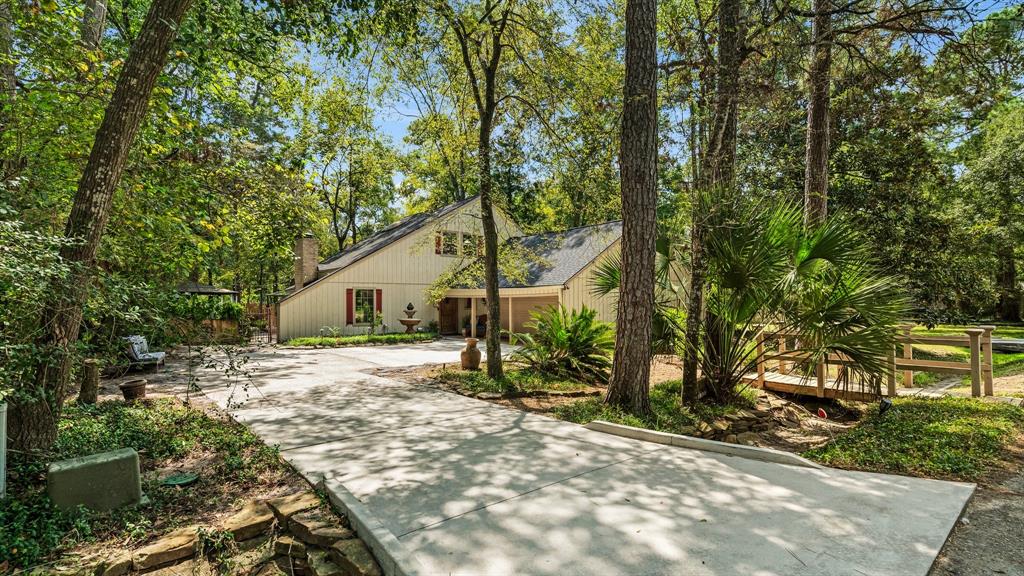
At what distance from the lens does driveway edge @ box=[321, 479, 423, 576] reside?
2.53 metres

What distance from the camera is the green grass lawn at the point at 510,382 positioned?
798cm

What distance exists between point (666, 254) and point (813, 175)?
4.25m

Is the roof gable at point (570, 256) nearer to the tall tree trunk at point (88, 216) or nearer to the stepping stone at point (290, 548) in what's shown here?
the tall tree trunk at point (88, 216)

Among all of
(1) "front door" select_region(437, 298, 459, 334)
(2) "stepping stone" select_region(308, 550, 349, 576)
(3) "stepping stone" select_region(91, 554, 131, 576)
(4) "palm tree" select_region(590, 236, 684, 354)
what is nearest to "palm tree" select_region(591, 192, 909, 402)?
(4) "palm tree" select_region(590, 236, 684, 354)

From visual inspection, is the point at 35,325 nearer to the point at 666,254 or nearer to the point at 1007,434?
the point at 666,254

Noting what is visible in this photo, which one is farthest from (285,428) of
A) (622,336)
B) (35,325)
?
(622,336)

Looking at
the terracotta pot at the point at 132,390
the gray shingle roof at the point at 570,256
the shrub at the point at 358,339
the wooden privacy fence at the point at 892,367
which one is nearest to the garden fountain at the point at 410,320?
the shrub at the point at 358,339

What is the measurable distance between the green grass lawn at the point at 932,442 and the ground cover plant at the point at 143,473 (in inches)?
210

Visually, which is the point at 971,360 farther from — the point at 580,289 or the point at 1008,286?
the point at 1008,286

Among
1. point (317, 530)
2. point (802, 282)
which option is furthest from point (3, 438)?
point (802, 282)

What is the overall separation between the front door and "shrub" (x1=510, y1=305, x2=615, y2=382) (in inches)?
495

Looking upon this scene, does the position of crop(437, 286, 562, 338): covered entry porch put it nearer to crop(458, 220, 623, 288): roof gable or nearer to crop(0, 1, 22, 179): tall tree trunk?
crop(458, 220, 623, 288): roof gable

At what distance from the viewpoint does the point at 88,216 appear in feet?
12.7

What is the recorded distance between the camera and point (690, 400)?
6648 millimetres
